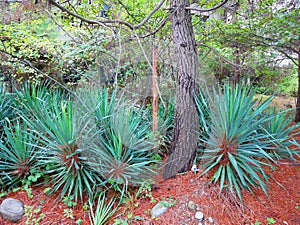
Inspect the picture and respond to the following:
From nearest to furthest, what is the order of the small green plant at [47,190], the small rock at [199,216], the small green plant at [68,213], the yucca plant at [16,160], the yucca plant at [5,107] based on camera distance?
the small rock at [199,216] → the small green plant at [68,213] → the small green plant at [47,190] → the yucca plant at [16,160] → the yucca plant at [5,107]

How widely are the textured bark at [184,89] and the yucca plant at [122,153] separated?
0.35 m

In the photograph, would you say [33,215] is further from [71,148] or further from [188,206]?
[188,206]

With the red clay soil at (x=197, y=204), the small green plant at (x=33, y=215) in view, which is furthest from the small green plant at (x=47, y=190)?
the small green plant at (x=33, y=215)

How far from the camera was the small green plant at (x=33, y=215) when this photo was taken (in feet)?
7.18

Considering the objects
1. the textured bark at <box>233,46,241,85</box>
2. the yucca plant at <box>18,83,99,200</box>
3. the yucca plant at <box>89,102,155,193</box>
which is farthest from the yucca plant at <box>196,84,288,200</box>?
the textured bark at <box>233,46,241,85</box>

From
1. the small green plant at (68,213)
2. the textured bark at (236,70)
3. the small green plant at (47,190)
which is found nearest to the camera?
the small green plant at (68,213)

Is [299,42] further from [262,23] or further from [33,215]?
[33,215]

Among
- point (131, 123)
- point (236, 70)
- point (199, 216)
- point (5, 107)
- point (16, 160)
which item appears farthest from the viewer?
point (236, 70)

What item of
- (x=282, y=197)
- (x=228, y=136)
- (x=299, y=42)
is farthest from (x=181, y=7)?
(x=299, y=42)

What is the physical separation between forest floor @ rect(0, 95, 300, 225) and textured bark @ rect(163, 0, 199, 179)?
0.24 m

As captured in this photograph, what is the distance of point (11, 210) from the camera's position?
2.25 metres

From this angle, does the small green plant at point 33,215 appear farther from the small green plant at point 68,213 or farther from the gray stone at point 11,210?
the small green plant at point 68,213

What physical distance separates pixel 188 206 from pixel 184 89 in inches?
48.1

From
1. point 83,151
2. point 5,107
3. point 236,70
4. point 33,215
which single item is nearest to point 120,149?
point 83,151
